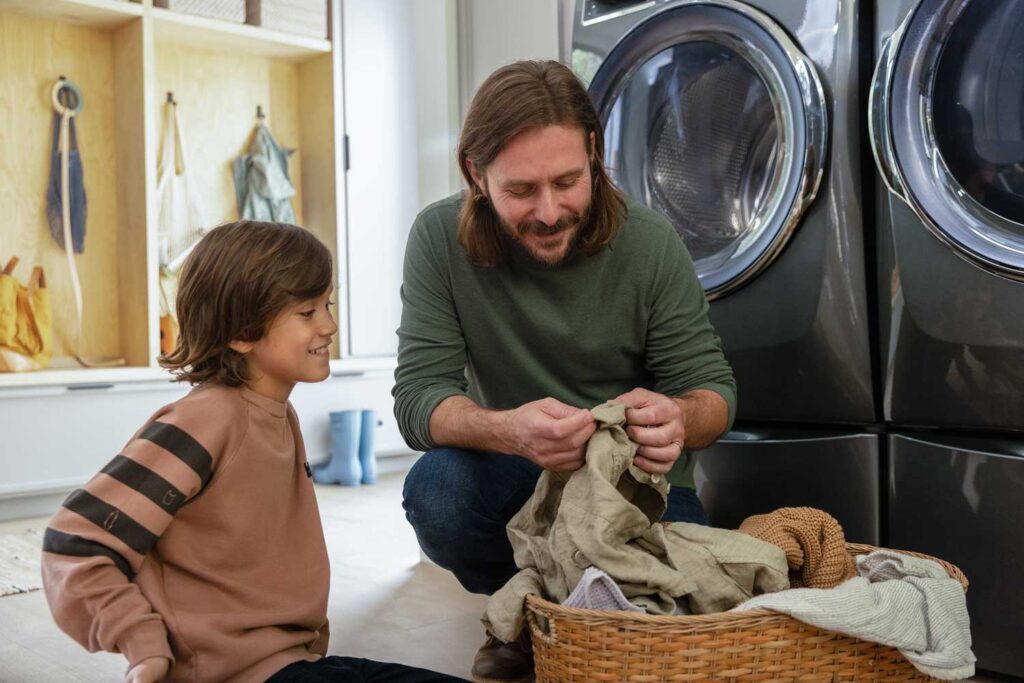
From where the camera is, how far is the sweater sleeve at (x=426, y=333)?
1570 millimetres

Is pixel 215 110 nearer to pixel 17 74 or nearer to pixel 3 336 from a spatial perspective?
pixel 17 74

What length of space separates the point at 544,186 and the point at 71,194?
239cm

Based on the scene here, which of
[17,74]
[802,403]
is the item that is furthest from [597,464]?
[17,74]

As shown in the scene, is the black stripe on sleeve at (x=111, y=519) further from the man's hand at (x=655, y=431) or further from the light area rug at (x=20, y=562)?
the light area rug at (x=20, y=562)

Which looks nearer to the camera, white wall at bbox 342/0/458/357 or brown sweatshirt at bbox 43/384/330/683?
brown sweatshirt at bbox 43/384/330/683

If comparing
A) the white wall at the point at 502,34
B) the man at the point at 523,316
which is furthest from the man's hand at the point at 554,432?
the white wall at the point at 502,34

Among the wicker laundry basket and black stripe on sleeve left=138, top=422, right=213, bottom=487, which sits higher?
black stripe on sleeve left=138, top=422, right=213, bottom=487

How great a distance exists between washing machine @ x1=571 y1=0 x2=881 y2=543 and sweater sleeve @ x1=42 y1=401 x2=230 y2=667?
0.87 m

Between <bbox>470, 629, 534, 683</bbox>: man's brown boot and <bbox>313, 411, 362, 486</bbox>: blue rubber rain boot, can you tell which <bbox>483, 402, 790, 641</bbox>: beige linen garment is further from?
<bbox>313, 411, 362, 486</bbox>: blue rubber rain boot

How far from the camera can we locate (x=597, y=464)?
1214mm

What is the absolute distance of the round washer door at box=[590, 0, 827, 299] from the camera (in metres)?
1.61

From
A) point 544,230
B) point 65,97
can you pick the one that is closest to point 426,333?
point 544,230

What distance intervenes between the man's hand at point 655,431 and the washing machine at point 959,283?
436 millimetres

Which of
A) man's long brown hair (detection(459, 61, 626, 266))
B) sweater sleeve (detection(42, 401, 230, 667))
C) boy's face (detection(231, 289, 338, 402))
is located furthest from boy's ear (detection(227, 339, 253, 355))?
man's long brown hair (detection(459, 61, 626, 266))
